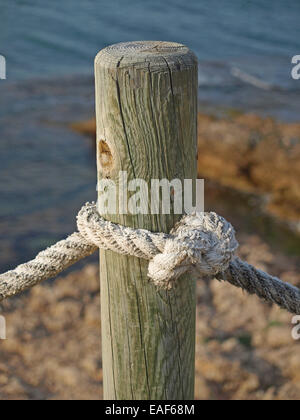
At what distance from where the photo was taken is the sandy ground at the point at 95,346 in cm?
299

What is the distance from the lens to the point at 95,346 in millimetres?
3318

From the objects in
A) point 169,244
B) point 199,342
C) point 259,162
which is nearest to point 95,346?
point 199,342

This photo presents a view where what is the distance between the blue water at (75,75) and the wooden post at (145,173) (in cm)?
326

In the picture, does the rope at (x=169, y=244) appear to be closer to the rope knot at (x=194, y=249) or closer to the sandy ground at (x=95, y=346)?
the rope knot at (x=194, y=249)

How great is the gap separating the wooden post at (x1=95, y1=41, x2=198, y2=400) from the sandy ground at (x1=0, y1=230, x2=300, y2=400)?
167 centimetres

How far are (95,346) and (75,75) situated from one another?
5.80 metres

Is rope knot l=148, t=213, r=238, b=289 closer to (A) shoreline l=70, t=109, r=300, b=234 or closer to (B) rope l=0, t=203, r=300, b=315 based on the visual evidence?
(B) rope l=0, t=203, r=300, b=315

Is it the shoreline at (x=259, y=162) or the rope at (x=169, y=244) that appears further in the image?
the shoreline at (x=259, y=162)

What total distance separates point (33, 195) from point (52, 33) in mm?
5070

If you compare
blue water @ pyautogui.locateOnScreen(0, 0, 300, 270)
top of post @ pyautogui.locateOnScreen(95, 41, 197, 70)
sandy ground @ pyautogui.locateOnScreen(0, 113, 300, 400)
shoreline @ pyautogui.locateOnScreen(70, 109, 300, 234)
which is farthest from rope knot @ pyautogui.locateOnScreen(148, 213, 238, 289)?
shoreline @ pyautogui.locateOnScreen(70, 109, 300, 234)

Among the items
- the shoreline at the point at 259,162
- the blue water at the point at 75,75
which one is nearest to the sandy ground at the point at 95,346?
the blue water at the point at 75,75

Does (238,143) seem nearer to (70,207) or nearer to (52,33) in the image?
(70,207)

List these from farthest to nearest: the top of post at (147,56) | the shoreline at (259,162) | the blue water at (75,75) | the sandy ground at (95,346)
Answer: the blue water at (75,75), the shoreline at (259,162), the sandy ground at (95,346), the top of post at (147,56)

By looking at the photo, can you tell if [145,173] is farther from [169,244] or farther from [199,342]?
[199,342]
